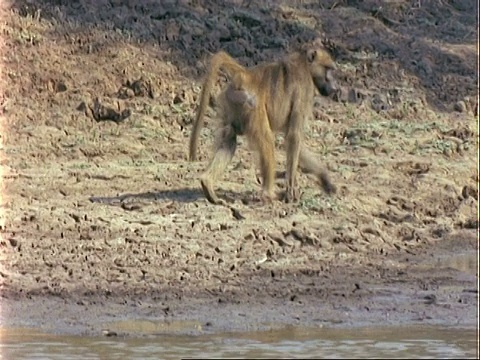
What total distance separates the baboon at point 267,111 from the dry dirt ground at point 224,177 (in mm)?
277

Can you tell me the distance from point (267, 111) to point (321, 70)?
2.64ft

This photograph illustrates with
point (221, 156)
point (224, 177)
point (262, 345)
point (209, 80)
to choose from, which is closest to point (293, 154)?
point (221, 156)

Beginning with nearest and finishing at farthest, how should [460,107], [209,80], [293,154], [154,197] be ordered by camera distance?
[209,80] → [154,197] → [293,154] → [460,107]

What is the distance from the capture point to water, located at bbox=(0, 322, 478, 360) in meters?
8.30

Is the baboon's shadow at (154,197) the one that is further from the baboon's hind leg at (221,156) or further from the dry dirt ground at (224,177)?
the baboon's hind leg at (221,156)

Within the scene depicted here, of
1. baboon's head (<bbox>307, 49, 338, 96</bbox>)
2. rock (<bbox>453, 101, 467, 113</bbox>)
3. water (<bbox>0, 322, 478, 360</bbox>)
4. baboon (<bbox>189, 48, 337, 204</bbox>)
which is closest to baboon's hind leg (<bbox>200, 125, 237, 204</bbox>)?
baboon (<bbox>189, 48, 337, 204</bbox>)

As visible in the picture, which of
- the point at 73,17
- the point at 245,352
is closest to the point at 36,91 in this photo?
the point at 73,17

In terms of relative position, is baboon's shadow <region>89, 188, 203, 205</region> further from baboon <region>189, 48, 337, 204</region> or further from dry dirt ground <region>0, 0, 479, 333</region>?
baboon <region>189, 48, 337, 204</region>

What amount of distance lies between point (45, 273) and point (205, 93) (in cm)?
220

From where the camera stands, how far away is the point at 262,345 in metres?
8.52

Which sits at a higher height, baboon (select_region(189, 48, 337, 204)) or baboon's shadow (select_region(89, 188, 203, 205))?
baboon (select_region(189, 48, 337, 204))

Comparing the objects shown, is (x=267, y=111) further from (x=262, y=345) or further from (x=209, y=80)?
(x=262, y=345)

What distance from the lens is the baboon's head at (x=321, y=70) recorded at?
12414 millimetres

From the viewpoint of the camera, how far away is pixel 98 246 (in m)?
10.6
